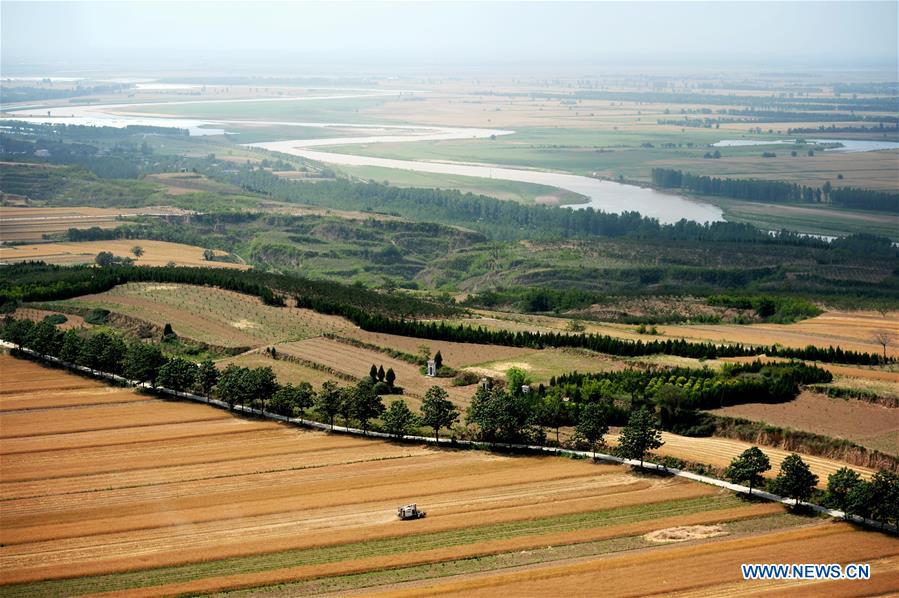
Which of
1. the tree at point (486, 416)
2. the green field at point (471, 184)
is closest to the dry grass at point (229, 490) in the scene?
the tree at point (486, 416)

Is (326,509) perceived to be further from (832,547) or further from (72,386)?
(72,386)

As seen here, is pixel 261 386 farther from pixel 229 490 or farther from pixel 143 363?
pixel 229 490

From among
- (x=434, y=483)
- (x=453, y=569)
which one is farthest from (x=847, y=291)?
(x=453, y=569)

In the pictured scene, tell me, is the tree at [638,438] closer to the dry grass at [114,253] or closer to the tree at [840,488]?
the tree at [840,488]

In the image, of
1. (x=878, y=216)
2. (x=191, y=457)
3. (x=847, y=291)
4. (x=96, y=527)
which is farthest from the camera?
(x=878, y=216)

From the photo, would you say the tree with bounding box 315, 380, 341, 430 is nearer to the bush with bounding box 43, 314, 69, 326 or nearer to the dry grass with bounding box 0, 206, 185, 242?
the bush with bounding box 43, 314, 69, 326

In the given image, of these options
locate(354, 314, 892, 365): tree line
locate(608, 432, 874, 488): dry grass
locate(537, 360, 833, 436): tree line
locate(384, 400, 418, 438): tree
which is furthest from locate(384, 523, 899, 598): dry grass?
locate(354, 314, 892, 365): tree line
